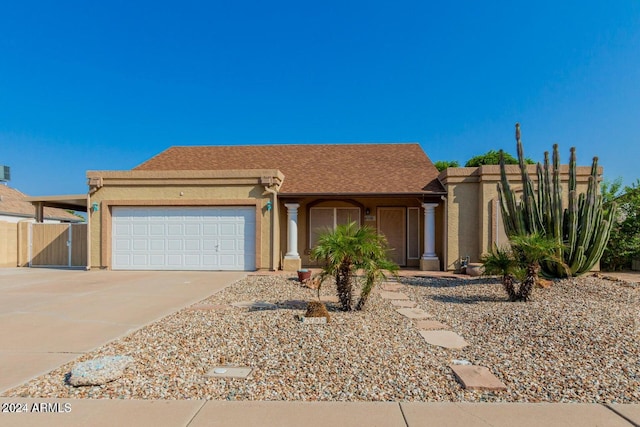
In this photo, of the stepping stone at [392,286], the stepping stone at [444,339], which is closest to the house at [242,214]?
the stepping stone at [392,286]

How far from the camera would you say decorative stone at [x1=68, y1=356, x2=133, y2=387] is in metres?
4.14

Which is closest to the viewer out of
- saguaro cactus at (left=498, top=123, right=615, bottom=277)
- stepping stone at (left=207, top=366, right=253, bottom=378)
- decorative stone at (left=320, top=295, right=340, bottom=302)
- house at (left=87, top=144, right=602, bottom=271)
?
stepping stone at (left=207, top=366, right=253, bottom=378)

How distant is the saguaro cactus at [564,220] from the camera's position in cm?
1072

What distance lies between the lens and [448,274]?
14.0 m

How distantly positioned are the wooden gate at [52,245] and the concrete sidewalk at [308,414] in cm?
1487

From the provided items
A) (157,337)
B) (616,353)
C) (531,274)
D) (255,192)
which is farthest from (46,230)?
(616,353)

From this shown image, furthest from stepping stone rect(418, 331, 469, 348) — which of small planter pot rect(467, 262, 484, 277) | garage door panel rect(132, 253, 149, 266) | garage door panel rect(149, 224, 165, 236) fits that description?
garage door panel rect(132, 253, 149, 266)

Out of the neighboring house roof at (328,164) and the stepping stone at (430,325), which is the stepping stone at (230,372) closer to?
the stepping stone at (430,325)

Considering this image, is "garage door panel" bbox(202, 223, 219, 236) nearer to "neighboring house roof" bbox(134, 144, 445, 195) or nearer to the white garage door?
the white garage door

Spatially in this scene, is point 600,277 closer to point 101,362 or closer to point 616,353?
point 616,353

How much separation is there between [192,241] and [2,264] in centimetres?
871

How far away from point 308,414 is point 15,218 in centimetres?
3124

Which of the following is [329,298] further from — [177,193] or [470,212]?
[177,193]

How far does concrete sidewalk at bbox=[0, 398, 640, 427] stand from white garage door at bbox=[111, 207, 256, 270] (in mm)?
11056
